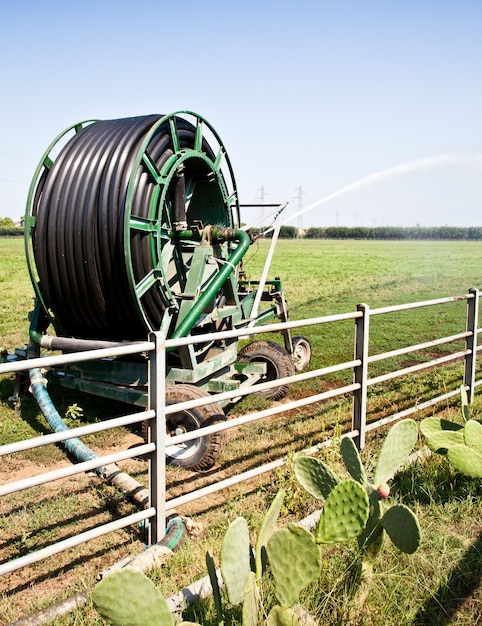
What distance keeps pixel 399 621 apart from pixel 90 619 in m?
1.36

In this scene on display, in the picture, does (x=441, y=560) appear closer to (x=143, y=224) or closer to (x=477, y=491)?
(x=477, y=491)

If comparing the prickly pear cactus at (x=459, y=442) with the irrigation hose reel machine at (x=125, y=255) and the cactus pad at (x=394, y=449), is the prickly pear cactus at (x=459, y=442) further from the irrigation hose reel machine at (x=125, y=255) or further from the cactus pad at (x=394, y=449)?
the irrigation hose reel machine at (x=125, y=255)

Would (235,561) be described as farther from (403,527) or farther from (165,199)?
(165,199)

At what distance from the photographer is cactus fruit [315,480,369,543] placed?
262cm

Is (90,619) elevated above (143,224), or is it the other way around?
(143,224)

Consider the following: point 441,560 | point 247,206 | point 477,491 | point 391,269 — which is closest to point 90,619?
point 441,560

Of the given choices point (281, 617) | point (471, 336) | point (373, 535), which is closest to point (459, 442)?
point (373, 535)

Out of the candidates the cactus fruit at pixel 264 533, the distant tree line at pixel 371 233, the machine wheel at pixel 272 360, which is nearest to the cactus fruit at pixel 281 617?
the cactus fruit at pixel 264 533

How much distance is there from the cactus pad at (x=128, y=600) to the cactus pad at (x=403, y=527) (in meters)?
1.21

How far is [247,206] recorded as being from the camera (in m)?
7.86

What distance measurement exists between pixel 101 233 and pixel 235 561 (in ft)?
12.9

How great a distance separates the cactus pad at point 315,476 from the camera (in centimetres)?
310

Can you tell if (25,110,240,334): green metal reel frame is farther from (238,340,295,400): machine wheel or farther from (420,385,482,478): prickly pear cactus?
(420,385,482,478): prickly pear cactus

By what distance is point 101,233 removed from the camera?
18.6 ft
